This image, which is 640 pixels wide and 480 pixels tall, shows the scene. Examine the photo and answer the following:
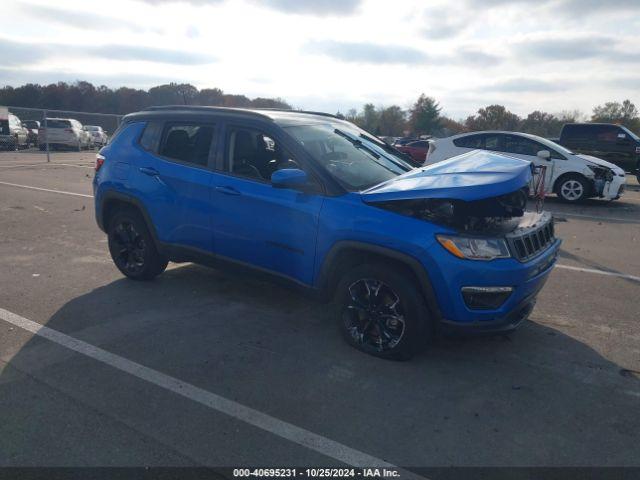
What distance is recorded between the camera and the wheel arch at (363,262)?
12.3 feet

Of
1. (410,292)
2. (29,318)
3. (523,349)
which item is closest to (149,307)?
(29,318)

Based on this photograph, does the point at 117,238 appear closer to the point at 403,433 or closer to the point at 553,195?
the point at 403,433

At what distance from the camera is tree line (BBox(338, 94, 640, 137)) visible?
5372cm

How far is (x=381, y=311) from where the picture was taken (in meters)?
4.03

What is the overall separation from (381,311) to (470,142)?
10.3 meters

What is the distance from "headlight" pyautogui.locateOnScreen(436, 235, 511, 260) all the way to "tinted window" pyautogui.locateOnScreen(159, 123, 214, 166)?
250 centimetres

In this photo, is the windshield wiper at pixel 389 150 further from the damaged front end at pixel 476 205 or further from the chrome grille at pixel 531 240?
the chrome grille at pixel 531 240

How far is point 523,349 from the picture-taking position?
14.3ft

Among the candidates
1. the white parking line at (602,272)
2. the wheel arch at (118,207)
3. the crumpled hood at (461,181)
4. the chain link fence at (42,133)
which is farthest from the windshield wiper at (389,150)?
the chain link fence at (42,133)

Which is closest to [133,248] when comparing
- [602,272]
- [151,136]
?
[151,136]

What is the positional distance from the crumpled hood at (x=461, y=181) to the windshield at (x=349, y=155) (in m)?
0.25

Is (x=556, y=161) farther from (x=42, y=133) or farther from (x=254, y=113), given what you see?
(x=42, y=133)

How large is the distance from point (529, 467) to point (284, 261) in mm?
2380

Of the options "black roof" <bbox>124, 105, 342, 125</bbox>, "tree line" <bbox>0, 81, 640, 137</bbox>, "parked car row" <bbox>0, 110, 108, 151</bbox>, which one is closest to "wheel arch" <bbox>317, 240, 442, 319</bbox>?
"black roof" <bbox>124, 105, 342, 125</bbox>
